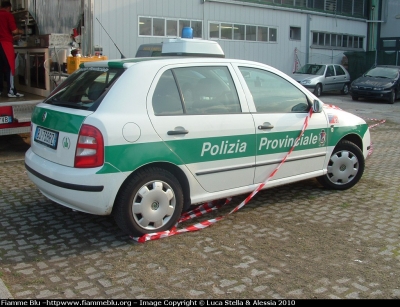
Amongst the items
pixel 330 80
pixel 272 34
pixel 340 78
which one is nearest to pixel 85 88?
pixel 330 80

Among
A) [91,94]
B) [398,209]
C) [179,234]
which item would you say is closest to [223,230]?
[179,234]

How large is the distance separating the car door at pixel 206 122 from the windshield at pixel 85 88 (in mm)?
442

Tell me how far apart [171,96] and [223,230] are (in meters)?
1.40

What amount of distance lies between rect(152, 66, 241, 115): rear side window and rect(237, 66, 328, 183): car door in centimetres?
23

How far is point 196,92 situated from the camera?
484 centimetres

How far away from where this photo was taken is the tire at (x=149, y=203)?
437cm

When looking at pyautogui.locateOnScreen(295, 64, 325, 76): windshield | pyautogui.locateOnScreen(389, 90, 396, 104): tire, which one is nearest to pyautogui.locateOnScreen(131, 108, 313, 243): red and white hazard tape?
pyautogui.locateOnScreen(389, 90, 396, 104): tire

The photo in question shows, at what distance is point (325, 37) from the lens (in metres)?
Answer: 27.1

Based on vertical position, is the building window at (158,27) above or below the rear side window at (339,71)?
above

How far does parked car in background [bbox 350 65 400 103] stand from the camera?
797 inches

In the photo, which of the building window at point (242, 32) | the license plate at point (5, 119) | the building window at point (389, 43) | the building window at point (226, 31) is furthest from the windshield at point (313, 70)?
the license plate at point (5, 119)

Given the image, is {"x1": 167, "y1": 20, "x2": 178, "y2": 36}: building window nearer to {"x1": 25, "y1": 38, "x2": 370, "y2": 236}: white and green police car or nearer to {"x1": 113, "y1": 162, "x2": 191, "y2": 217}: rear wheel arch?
{"x1": 25, "y1": 38, "x2": 370, "y2": 236}: white and green police car

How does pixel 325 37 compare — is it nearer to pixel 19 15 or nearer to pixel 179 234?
pixel 19 15

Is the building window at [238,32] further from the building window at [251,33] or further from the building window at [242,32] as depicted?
the building window at [251,33]
